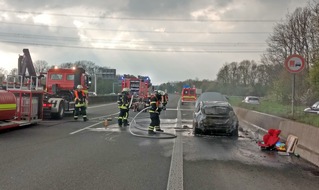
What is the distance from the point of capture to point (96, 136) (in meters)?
11.9

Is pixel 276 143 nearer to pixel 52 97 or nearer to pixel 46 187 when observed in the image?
pixel 46 187

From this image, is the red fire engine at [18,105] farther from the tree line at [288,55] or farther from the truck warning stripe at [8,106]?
the tree line at [288,55]

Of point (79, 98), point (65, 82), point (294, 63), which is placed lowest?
point (79, 98)

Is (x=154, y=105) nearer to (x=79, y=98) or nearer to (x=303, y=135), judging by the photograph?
(x=79, y=98)

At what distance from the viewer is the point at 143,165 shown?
7.41 metres

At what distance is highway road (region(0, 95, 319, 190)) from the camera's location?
19.6ft

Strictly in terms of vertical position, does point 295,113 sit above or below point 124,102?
below

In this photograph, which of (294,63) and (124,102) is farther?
(124,102)

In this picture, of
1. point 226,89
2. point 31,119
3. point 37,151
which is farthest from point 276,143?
point 226,89

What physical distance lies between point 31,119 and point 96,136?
423cm

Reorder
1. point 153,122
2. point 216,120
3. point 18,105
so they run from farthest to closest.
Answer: point 18,105 → point 153,122 → point 216,120

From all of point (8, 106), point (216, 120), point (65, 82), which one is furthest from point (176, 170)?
point (65, 82)

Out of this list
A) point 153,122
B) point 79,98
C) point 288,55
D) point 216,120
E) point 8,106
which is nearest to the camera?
point 216,120

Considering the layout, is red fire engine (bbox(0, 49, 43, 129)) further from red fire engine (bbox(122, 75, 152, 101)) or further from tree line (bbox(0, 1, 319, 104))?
red fire engine (bbox(122, 75, 152, 101))
